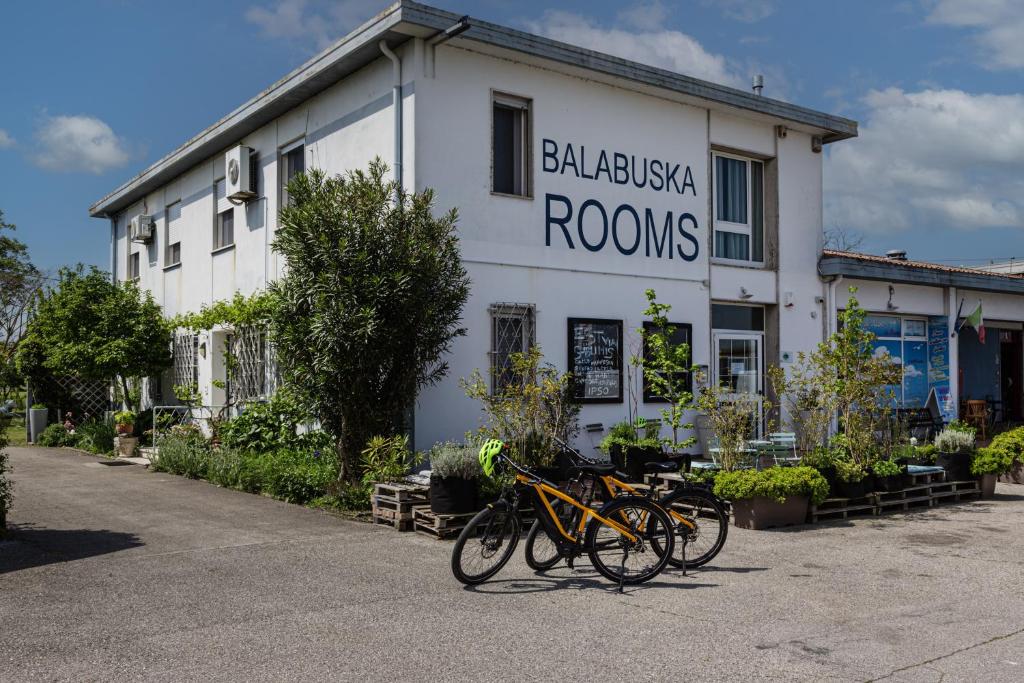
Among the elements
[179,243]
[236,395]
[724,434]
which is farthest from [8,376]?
[724,434]

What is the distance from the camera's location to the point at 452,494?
26.9ft

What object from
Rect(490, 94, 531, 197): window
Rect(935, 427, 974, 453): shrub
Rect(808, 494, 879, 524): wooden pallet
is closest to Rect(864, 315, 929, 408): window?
Rect(935, 427, 974, 453): shrub

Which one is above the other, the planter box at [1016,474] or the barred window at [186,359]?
the barred window at [186,359]

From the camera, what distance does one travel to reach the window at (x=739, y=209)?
→ 1395cm

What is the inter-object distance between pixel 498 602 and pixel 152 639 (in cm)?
219

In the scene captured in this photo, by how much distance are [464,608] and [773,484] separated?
4017mm

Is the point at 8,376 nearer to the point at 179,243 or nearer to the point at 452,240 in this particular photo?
the point at 179,243

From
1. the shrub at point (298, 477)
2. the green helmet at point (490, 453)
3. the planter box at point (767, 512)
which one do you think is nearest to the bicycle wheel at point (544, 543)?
the green helmet at point (490, 453)

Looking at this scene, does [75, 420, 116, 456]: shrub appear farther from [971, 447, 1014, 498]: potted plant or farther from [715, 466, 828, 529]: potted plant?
[971, 447, 1014, 498]: potted plant

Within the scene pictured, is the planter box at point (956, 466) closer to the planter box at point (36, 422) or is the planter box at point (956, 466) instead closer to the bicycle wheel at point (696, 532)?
the bicycle wheel at point (696, 532)

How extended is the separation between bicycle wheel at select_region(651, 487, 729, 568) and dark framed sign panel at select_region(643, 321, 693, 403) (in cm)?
495

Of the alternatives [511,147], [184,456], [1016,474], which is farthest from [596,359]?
[1016,474]

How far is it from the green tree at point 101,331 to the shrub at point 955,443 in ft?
42.8

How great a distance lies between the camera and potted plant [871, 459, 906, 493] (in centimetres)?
995
